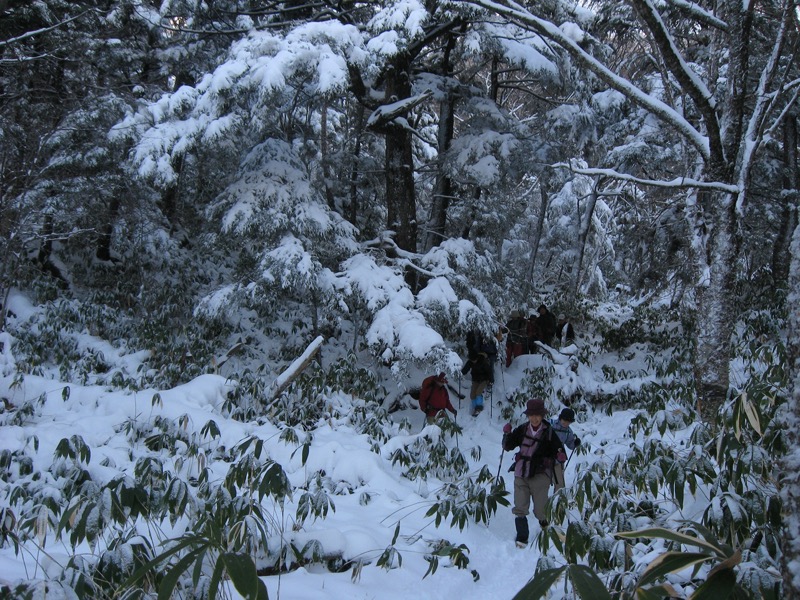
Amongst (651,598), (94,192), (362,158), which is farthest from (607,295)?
(651,598)

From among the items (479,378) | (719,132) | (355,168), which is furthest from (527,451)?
(355,168)

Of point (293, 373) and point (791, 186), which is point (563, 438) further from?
point (791, 186)

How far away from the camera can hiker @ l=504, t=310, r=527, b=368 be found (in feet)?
42.3

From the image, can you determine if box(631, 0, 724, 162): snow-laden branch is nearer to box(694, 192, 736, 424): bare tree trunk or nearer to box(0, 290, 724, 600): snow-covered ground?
box(694, 192, 736, 424): bare tree trunk

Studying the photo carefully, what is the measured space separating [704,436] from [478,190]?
9236mm

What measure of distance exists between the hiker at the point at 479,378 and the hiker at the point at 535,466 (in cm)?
456

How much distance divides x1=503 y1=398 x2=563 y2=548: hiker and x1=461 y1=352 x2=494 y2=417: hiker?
4562 millimetres

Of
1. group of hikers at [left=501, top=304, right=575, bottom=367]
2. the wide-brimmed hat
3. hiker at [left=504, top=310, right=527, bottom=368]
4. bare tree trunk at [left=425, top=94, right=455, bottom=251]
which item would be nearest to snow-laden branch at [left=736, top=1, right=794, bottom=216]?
the wide-brimmed hat

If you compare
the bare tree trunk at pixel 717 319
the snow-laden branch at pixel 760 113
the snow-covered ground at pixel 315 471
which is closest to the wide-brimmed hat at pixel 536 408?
the snow-covered ground at pixel 315 471

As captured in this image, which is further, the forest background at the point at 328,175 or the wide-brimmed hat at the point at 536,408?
the forest background at the point at 328,175

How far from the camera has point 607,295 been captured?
1045 inches

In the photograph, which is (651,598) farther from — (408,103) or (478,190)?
(478,190)

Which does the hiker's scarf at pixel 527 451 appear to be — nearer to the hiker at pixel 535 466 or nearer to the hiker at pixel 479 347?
the hiker at pixel 535 466

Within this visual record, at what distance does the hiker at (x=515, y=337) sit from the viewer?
12.9 metres
